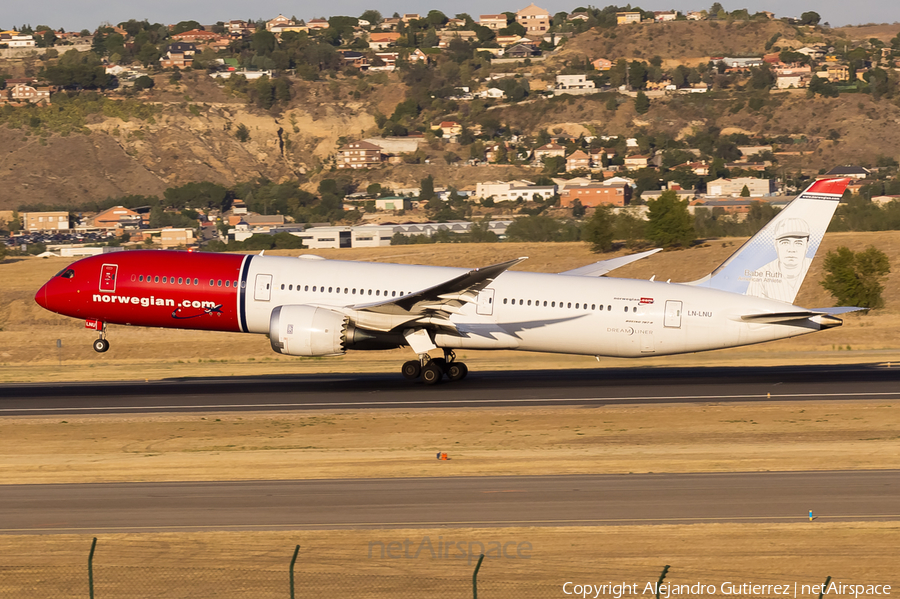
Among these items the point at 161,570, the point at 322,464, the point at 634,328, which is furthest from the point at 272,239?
the point at 161,570

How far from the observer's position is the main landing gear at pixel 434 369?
36.6 m

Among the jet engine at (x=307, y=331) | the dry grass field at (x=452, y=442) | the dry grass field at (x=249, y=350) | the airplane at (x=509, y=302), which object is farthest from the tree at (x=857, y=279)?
the jet engine at (x=307, y=331)

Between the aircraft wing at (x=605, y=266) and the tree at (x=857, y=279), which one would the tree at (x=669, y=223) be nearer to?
the tree at (x=857, y=279)

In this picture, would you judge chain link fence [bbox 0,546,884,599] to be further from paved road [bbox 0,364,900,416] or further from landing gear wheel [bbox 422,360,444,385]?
landing gear wheel [bbox 422,360,444,385]

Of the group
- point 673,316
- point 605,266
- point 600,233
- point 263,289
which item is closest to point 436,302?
point 263,289

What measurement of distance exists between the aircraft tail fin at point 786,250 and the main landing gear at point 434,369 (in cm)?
1002

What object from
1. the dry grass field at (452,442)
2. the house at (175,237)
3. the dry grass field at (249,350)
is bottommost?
the house at (175,237)

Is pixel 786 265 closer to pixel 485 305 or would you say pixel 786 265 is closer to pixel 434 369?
pixel 485 305

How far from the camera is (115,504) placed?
20797 millimetres

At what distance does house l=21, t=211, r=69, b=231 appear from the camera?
188 m

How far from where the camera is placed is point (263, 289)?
119 feet

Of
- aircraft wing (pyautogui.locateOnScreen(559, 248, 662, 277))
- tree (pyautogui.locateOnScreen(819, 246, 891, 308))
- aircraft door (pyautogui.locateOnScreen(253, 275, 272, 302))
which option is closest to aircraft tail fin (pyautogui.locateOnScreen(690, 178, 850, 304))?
aircraft wing (pyautogui.locateOnScreen(559, 248, 662, 277))

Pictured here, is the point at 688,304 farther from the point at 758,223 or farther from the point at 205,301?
the point at 758,223

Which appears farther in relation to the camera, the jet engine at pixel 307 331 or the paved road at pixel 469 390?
the jet engine at pixel 307 331
